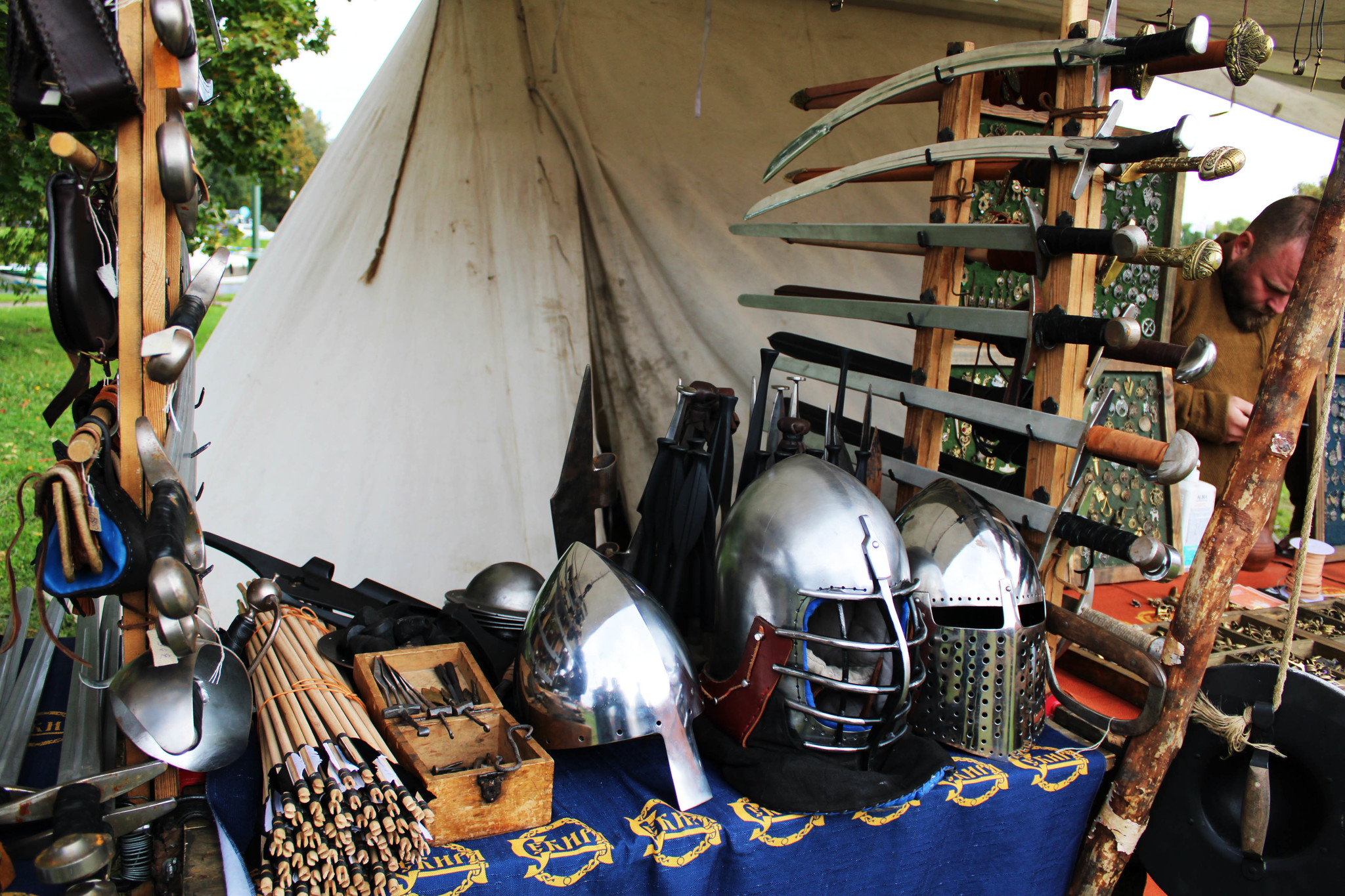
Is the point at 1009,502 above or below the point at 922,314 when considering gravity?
below

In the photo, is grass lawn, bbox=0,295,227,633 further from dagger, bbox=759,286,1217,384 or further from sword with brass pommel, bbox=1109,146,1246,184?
sword with brass pommel, bbox=1109,146,1246,184

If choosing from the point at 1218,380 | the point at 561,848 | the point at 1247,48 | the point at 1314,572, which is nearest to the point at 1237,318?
the point at 1218,380

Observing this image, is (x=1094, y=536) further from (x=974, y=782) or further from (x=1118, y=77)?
(x=1118, y=77)

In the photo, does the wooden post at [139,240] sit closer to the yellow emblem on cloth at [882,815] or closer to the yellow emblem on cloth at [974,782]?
the yellow emblem on cloth at [882,815]

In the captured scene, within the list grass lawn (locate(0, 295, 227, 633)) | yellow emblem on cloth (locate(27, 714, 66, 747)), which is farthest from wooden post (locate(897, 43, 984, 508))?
grass lawn (locate(0, 295, 227, 633))

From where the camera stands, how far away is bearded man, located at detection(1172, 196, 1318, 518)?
86.7 inches

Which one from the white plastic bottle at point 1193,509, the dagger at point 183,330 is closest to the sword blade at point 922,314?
the white plastic bottle at point 1193,509

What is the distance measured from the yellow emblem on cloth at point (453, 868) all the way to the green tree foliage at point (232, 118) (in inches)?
156

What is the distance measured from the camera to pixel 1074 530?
4.38ft

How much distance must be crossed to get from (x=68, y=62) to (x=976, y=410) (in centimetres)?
143

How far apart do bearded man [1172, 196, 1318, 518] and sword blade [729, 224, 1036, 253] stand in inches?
44.1

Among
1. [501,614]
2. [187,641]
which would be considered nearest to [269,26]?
[501,614]

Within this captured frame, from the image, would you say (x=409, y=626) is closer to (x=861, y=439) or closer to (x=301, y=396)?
(x=861, y=439)

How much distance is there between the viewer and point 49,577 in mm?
958
